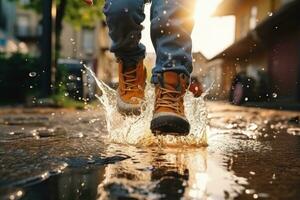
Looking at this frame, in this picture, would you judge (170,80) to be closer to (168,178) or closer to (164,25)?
(164,25)

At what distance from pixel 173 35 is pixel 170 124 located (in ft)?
1.40

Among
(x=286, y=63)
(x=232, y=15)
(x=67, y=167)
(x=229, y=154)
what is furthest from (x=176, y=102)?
(x=232, y=15)

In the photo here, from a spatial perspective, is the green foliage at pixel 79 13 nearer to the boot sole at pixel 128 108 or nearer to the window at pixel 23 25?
the boot sole at pixel 128 108

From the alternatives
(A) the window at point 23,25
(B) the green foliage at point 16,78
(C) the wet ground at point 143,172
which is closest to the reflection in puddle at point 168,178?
(C) the wet ground at point 143,172

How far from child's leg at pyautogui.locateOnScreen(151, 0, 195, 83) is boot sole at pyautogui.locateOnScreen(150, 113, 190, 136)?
236 millimetres

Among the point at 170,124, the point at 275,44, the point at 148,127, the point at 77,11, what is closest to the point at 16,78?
the point at 77,11

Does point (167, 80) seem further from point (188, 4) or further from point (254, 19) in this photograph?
point (254, 19)

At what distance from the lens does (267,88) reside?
14586 millimetres

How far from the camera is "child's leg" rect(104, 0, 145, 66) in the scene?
225 centimetres

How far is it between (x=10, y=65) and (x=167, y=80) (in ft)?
33.8

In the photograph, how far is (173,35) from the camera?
7.07 feet

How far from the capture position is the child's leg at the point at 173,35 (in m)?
2.12

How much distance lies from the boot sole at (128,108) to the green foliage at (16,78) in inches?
374

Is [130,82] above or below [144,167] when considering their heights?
above
